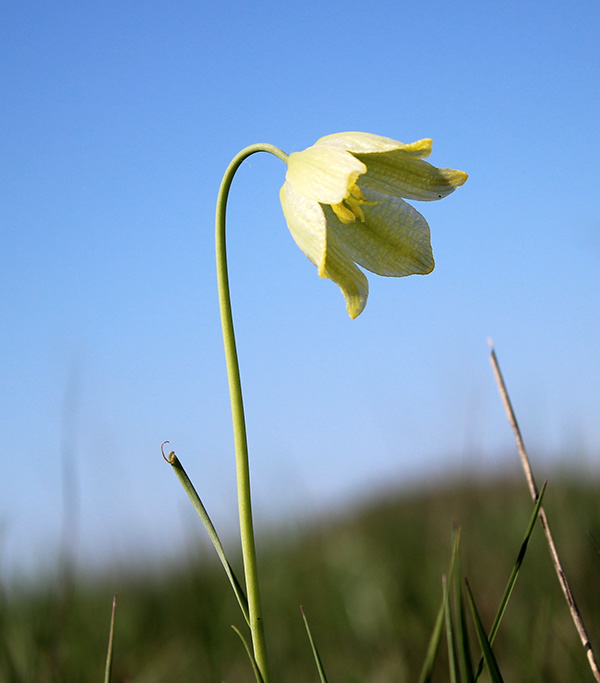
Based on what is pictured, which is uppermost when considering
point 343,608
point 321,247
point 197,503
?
point 321,247

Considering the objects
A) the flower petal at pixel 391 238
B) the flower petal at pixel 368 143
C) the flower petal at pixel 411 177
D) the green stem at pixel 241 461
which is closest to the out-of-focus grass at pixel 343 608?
the green stem at pixel 241 461

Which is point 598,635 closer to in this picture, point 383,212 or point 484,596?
point 484,596

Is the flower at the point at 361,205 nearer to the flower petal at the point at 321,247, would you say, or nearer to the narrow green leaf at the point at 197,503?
the flower petal at the point at 321,247

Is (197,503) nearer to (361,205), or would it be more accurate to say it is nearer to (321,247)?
(321,247)

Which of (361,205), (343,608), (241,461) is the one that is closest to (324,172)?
(361,205)

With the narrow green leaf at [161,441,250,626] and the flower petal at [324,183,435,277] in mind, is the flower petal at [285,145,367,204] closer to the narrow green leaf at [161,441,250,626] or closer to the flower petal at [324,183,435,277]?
the flower petal at [324,183,435,277]

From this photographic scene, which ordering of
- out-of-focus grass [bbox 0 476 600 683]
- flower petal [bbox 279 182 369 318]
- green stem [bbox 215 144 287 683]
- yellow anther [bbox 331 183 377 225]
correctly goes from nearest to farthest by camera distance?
green stem [bbox 215 144 287 683], flower petal [bbox 279 182 369 318], yellow anther [bbox 331 183 377 225], out-of-focus grass [bbox 0 476 600 683]

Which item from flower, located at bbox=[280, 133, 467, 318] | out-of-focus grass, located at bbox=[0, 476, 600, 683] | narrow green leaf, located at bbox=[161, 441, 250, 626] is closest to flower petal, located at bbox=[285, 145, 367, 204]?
flower, located at bbox=[280, 133, 467, 318]
